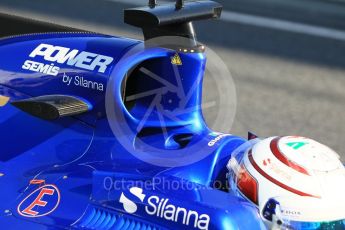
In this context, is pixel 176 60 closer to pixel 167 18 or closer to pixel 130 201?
pixel 167 18

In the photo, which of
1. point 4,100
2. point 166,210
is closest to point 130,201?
point 166,210

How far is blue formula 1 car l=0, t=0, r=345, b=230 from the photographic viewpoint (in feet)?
5.46

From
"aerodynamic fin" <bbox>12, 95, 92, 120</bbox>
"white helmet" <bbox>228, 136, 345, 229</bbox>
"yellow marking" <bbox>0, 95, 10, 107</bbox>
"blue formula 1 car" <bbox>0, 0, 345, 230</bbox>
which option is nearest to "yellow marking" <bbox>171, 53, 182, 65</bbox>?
"blue formula 1 car" <bbox>0, 0, 345, 230</bbox>

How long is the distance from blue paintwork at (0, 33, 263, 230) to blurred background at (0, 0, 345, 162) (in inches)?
14.4

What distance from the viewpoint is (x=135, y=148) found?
196 cm

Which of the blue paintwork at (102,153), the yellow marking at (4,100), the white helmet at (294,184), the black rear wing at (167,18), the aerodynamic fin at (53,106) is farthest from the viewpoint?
the yellow marking at (4,100)

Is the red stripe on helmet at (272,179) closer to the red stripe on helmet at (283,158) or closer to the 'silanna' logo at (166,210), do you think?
the red stripe on helmet at (283,158)

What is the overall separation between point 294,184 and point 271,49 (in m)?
3.26

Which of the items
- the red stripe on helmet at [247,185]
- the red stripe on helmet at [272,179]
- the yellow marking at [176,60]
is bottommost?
the red stripe on helmet at [247,185]

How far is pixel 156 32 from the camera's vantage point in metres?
2.06

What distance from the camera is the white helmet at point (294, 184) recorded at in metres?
1.61

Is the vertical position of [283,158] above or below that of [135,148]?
above

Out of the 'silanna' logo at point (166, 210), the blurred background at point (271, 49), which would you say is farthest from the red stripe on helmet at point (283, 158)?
the blurred background at point (271, 49)

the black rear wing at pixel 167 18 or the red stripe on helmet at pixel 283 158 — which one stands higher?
the black rear wing at pixel 167 18
